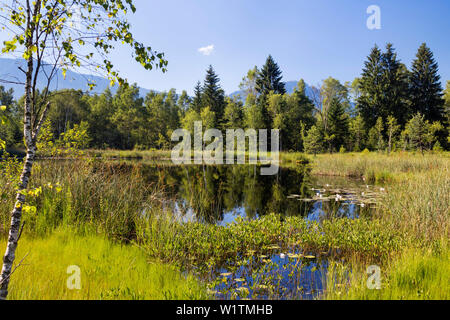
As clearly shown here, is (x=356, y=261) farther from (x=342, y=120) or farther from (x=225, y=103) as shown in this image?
(x=225, y=103)

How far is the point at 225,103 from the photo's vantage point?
172 feet

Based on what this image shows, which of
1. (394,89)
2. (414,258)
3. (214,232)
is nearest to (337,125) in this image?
(394,89)

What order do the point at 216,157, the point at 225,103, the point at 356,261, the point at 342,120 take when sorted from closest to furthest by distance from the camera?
the point at 356,261 → the point at 216,157 → the point at 342,120 → the point at 225,103

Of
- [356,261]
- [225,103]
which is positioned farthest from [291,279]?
[225,103]

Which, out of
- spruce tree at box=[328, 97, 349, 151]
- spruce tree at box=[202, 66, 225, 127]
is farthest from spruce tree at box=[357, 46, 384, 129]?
spruce tree at box=[202, 66, 225, 127]

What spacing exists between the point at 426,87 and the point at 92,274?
57.8 metres

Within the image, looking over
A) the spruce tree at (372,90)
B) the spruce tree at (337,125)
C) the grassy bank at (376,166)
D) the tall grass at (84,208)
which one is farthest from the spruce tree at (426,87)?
the tall grass at (84,208)

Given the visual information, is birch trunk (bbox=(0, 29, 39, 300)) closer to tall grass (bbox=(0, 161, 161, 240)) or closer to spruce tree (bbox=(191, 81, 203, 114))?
tall grass (bbox=(0, 161, 161, 240))

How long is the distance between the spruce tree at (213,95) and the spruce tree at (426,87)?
3453 cm

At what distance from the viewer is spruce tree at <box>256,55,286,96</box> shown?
52.7 m

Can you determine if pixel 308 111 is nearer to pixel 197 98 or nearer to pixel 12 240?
pixel 197 98

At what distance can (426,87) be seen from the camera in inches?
1775

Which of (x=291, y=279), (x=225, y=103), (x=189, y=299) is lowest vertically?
(x=291, y=279)
